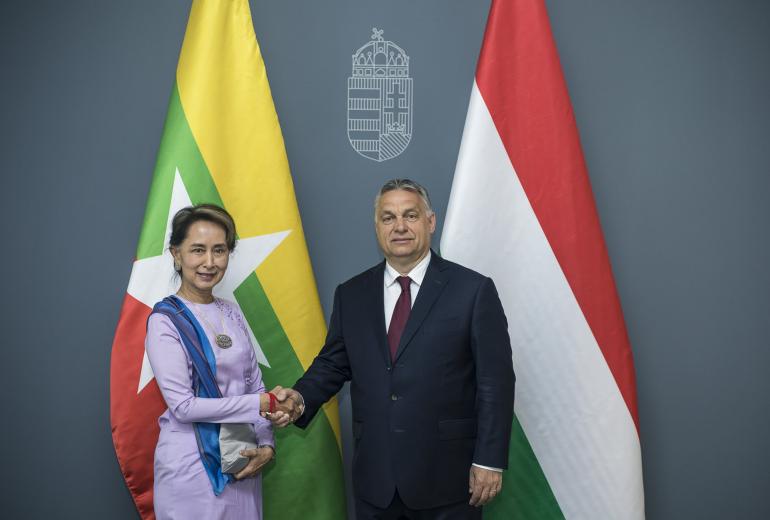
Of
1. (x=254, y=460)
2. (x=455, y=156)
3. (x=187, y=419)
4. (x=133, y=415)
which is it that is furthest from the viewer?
(x=455, y=156)

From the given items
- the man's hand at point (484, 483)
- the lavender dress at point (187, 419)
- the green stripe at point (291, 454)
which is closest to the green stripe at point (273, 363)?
the green stripe at point (291, 454)

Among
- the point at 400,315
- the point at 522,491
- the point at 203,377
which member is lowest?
the point at 522,491

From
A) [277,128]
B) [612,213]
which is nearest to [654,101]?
[612,213]

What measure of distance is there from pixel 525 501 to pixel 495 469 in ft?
1.99

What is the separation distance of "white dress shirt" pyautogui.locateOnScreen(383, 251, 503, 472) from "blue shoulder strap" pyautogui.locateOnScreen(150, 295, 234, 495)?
0.53 meters

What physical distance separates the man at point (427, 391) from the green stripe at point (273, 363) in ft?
1.17

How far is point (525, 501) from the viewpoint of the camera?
2234 mm

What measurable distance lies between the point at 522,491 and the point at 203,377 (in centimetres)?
122

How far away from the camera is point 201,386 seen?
1.75 metres

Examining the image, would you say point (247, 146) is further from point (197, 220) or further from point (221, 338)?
point (221, 338)

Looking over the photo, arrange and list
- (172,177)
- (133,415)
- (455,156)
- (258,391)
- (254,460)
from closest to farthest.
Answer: (254,460), (258,391), (133,415), (172,177), (455,156)

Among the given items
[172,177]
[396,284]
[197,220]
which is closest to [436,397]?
[396,284]

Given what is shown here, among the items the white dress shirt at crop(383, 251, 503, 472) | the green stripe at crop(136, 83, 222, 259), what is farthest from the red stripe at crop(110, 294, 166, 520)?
the white dress shirt at crop(383, 251, 503, 472)

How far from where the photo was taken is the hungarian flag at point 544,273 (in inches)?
87.3
